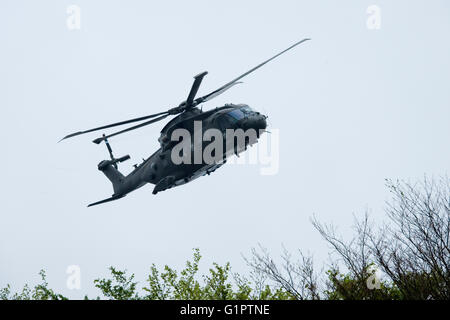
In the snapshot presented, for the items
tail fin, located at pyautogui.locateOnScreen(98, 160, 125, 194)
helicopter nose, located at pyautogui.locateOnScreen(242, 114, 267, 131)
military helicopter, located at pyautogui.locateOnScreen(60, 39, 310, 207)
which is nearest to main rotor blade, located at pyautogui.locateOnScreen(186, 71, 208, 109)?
military helicopter, located at pyautogui.locateOnScreen(60, 39, 310, 207)

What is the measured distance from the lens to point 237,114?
852 inches

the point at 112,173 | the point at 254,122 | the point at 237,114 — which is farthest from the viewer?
the point at 112,173

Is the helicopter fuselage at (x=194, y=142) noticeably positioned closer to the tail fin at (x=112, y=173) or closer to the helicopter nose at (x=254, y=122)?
the helicopter nose at (x=254, y=122)

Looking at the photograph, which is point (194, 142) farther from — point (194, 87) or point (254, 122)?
point (254, 122)

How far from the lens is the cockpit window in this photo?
21494 mm

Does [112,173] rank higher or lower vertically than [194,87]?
lower

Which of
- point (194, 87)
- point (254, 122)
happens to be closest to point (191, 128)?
point (194, 87)

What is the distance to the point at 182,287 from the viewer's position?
23312mm

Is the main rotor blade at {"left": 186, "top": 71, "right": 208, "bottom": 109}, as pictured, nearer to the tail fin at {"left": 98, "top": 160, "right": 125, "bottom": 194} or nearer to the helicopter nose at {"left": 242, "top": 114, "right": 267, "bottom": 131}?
the helicopter nose at {"left": 242, "top": 114, "right": 267, "bottom": 131}

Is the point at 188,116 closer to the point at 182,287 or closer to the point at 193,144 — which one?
the point at 193,144

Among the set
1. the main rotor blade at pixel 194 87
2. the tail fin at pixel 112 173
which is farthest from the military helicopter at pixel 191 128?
the tail fin at pixel 112 173

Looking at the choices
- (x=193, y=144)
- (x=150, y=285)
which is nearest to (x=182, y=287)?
(x=150, y=285)

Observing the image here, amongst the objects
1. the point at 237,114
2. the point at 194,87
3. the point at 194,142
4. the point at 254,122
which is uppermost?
the point at 194,87

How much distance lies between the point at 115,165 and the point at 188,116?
609cm
